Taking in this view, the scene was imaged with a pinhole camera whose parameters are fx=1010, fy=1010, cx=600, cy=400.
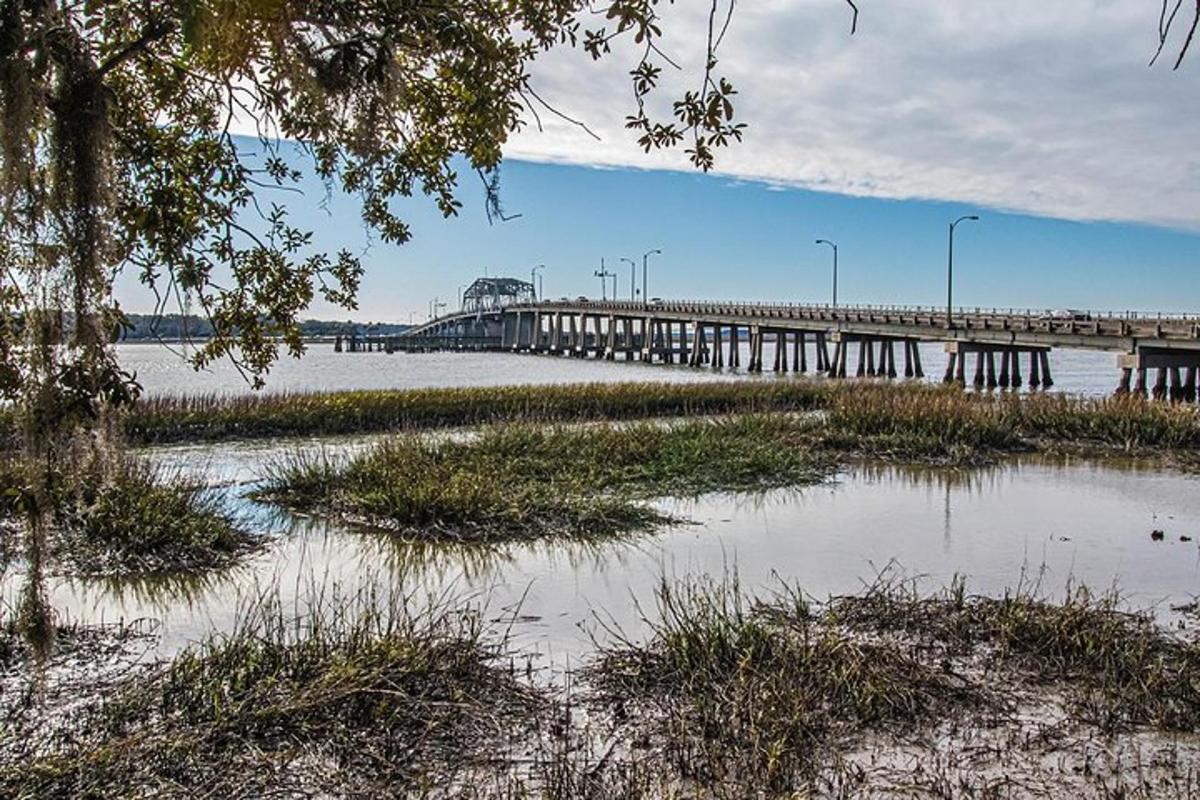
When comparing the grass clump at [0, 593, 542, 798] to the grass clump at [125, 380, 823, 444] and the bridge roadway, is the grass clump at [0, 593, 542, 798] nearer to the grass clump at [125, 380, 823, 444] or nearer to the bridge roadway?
the grass clump at [125, 380, 823, 444]

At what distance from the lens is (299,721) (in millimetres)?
5797

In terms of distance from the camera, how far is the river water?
29.2ft

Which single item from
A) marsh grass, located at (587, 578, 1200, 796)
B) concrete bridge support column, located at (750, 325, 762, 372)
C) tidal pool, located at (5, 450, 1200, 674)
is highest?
concrete bridge support column, located at (750, 325, 762, 372)

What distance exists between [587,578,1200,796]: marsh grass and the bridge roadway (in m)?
35.8

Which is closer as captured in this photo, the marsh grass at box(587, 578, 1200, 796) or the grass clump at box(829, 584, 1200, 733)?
the marsh grass at box(587, 578, 1200, 796)

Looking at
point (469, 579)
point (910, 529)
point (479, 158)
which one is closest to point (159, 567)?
point (469, 579)

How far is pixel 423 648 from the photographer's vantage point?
21.9 feet

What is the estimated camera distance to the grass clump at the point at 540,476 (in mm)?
12781

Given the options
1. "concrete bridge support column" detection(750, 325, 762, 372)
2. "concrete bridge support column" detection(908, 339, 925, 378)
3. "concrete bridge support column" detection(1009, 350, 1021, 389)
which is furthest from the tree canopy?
"concrete bridge support column" detection(750, 325, 762, 372)

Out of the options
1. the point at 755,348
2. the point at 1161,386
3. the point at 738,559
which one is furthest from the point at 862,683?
the point at 755,348

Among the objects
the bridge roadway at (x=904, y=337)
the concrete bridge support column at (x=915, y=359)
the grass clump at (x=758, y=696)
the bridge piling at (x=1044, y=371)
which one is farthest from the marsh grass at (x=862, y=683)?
the concrete bridge support column at (x=915, y=359)

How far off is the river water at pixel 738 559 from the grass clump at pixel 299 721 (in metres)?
1.10

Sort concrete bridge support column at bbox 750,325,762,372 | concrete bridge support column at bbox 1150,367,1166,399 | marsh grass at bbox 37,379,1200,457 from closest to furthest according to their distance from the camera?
marsh grass at bbox 37,379,1200,457, concrete bridge support column at bbox 1150,367,1166,399, concrete bridge support column at bbox 750,325,762,372

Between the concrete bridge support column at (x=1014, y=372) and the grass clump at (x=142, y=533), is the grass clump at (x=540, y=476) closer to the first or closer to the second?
the grass clump at (x=142, y=533)
